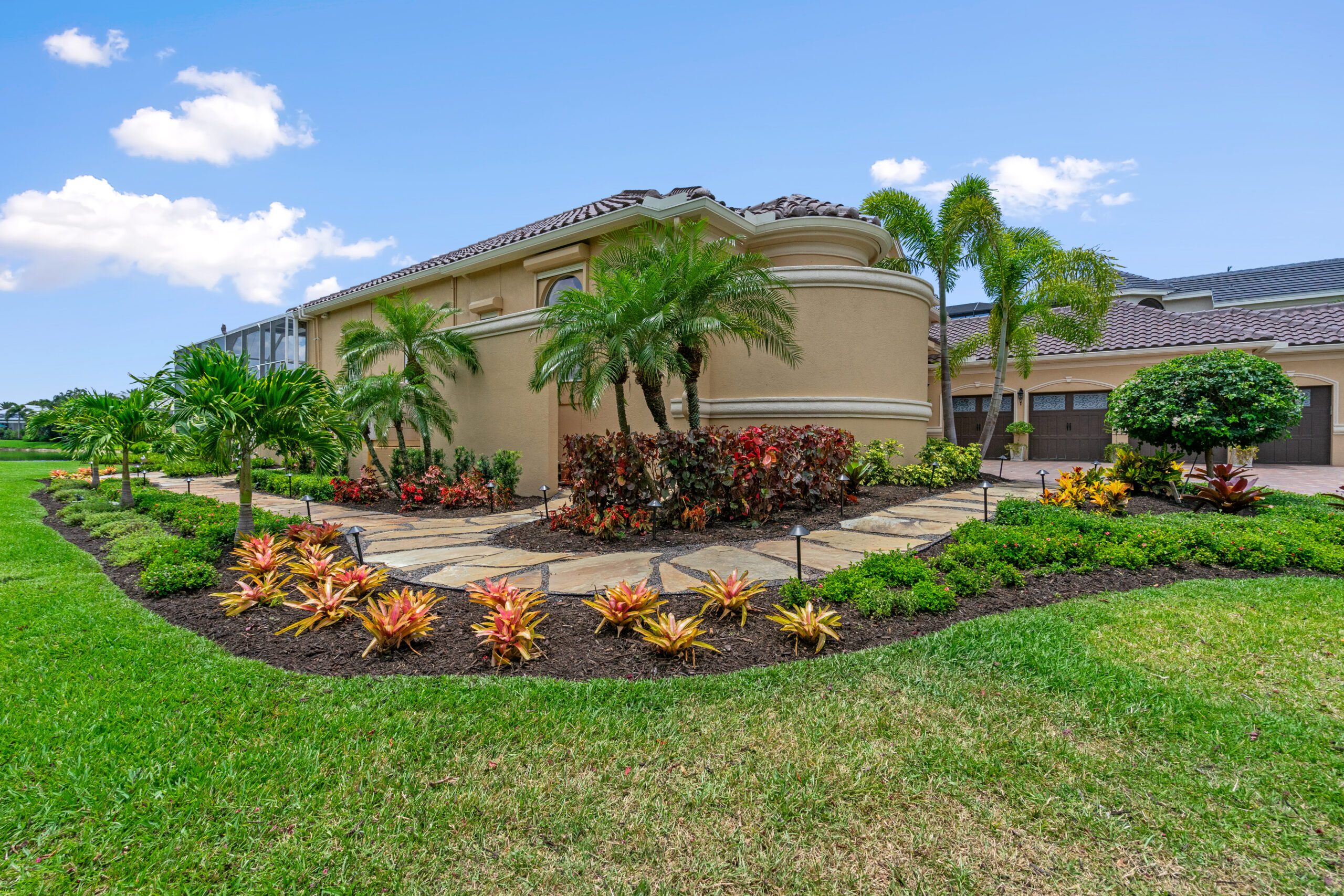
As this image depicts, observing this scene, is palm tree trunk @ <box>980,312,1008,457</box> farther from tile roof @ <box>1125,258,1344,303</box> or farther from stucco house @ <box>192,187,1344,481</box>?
tile roof @ <box>1125,258,1344,303</box>

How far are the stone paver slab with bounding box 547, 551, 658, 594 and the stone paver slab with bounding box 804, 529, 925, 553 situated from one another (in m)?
1.79

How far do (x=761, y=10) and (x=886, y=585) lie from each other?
819 cm

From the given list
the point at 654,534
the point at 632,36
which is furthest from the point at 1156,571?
the point at 632,36

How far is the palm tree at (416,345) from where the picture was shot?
1191cm

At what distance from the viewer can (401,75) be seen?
9.45 m

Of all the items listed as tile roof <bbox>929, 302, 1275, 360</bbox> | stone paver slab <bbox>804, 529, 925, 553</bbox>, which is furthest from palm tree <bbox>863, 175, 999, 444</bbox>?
stone paver slab <bbox>804, 529, 925, 553</bbox>

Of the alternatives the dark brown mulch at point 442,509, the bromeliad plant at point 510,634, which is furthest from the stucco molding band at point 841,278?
the bromeliad plant at point 510,634

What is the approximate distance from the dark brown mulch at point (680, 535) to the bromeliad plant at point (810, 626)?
8.91 feet

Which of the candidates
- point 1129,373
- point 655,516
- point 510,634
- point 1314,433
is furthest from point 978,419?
point 510,634

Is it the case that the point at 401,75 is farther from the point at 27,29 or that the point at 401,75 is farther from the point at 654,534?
the point at 654,534

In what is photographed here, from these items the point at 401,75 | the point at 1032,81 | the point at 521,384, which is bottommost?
the point at 521,384

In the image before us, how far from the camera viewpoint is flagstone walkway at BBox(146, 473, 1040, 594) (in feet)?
17.7

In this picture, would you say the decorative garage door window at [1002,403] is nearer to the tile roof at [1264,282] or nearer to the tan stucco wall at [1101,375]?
the tan stucco wall at [1101,375]

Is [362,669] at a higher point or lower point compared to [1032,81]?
lower
